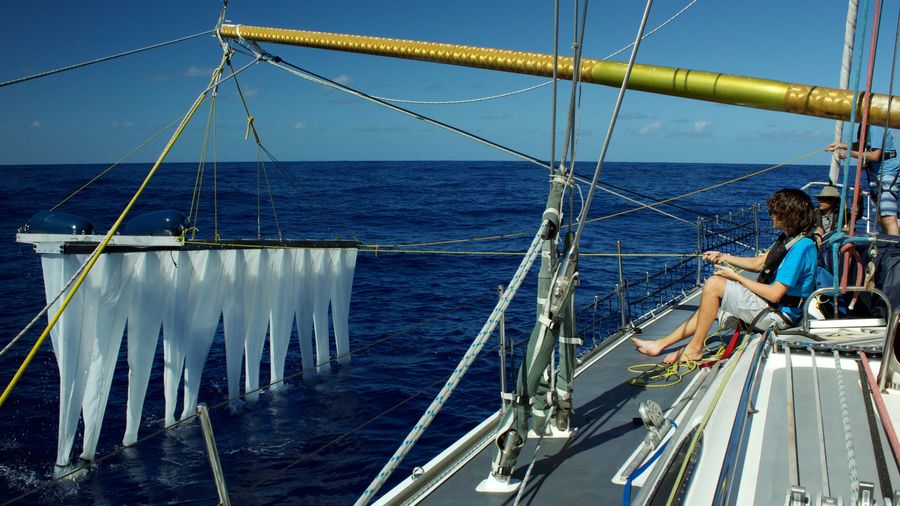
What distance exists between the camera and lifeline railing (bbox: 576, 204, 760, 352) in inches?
355

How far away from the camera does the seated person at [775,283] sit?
20.1ft

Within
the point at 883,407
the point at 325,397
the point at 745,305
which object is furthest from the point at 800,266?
the point at 325,397

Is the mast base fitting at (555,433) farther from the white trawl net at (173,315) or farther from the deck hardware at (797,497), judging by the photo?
the white trawl net at (173,315)

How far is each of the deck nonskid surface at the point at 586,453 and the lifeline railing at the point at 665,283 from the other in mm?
1307

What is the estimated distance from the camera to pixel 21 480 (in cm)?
966

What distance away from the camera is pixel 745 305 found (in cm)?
646

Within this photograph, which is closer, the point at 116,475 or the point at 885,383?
the point at 885,383

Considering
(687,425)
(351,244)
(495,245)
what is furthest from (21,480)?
Answer: (495,245)

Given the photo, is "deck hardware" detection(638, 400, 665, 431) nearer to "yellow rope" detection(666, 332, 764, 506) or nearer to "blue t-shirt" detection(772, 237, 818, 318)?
"yellow rope" detection(666, 332, 764, 506)

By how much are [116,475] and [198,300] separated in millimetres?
2827

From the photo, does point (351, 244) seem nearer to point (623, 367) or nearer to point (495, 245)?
point (623, 367)

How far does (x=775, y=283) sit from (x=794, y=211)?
2.28 feet

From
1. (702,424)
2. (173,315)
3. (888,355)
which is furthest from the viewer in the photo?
(173,315)

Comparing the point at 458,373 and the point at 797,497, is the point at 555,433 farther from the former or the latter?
the point at 797,497
